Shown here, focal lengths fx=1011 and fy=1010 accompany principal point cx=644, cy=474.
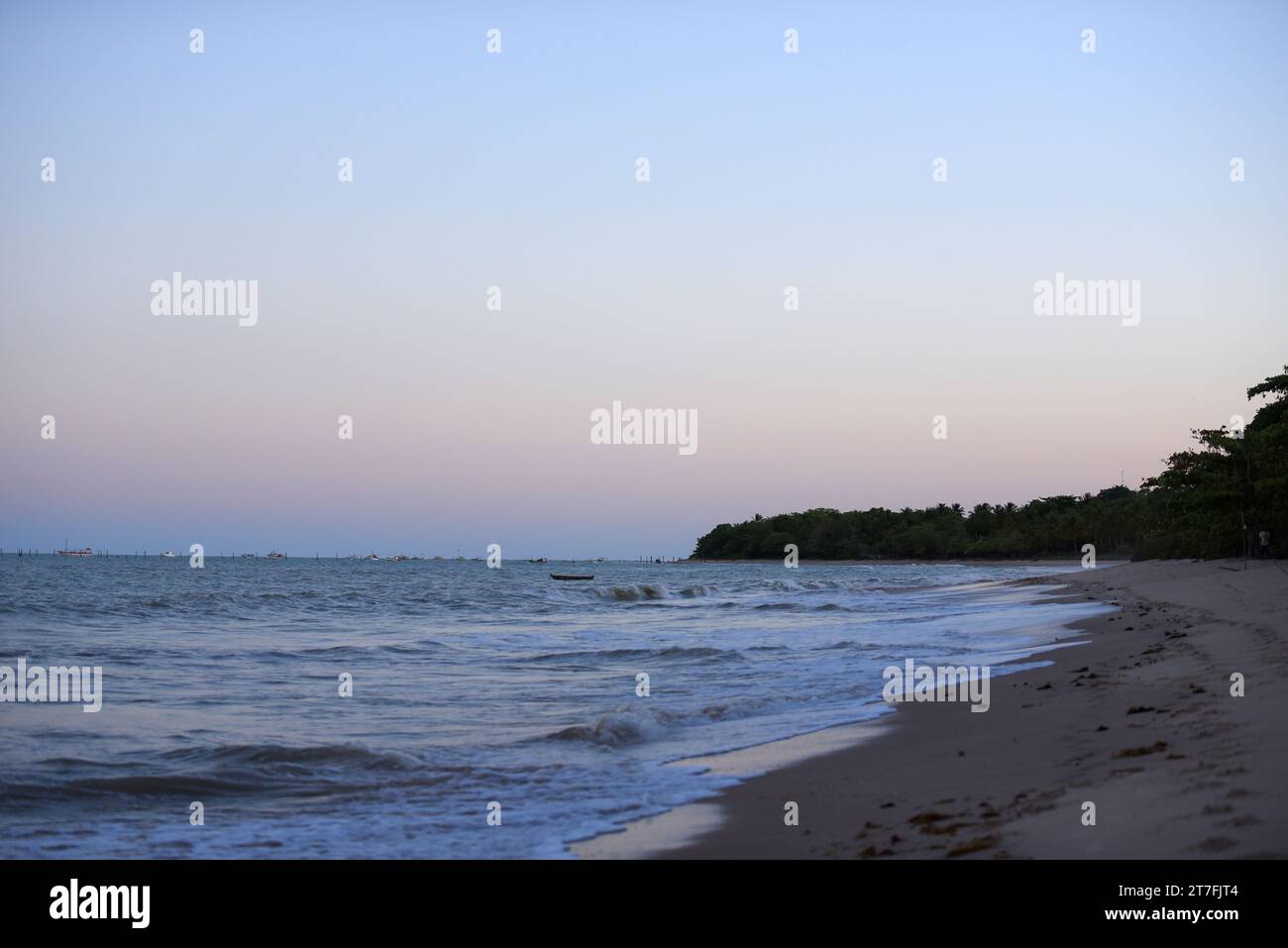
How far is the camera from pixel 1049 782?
23.5 ft

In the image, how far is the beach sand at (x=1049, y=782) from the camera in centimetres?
545

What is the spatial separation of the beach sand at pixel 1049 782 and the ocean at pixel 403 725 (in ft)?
3.14

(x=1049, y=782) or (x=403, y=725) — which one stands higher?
(x=1049, y=782)

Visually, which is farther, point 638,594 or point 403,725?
point 638,594

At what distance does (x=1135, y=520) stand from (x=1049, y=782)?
380 feet

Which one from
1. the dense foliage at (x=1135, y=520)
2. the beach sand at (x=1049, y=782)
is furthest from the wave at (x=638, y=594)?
the beach sand at (x=1049, y=782)

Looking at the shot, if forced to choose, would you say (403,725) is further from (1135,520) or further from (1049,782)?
(1135,520)

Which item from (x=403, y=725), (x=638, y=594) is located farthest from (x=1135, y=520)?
(x=403, y=725)

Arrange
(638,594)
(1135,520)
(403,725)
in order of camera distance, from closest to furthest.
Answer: (403,725)
(638,594)
(1135,520)

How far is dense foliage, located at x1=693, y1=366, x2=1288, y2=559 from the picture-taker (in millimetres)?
42625

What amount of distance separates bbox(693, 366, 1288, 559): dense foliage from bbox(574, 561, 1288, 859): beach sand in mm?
31210

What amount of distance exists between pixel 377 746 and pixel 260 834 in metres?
3.22
